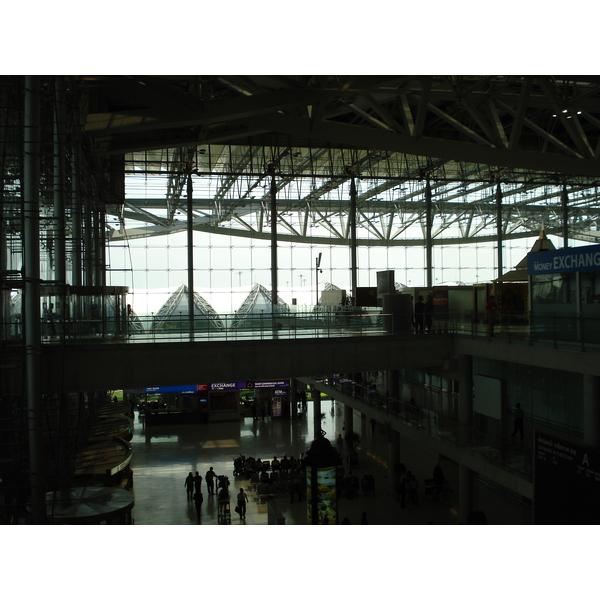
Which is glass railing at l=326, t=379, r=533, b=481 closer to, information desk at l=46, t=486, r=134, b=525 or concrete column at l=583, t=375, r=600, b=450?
concrete column at l=583, t=375, r=600, b=450

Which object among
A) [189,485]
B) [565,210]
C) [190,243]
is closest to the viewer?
[189,485]

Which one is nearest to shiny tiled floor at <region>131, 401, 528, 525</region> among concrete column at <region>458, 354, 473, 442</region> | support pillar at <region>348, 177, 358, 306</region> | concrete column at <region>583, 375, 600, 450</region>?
concrete column at <region>458, 354, 473, 442</region>

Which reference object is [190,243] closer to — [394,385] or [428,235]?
[394,385]

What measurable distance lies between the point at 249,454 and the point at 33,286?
16822mm

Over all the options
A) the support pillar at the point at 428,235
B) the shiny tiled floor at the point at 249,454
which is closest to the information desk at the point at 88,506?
the shiny tiled floor at the point at 249,454

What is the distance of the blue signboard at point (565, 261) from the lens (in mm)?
13094

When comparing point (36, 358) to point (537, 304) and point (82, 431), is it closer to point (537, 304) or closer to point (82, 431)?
point (82, 431)

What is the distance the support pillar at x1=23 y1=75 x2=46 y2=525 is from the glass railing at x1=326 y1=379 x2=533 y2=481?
10.2 metres

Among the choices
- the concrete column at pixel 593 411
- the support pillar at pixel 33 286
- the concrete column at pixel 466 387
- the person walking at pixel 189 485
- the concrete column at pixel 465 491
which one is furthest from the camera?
the person walking at pixel 189 485

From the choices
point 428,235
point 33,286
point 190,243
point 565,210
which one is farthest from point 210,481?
point 565,210

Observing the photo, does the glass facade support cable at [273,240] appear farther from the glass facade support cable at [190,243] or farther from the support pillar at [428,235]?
the support pillar at [428,235]

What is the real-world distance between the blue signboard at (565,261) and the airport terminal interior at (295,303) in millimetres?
51

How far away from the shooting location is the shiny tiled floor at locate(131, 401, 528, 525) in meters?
18.0

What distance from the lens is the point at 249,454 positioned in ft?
87.0
